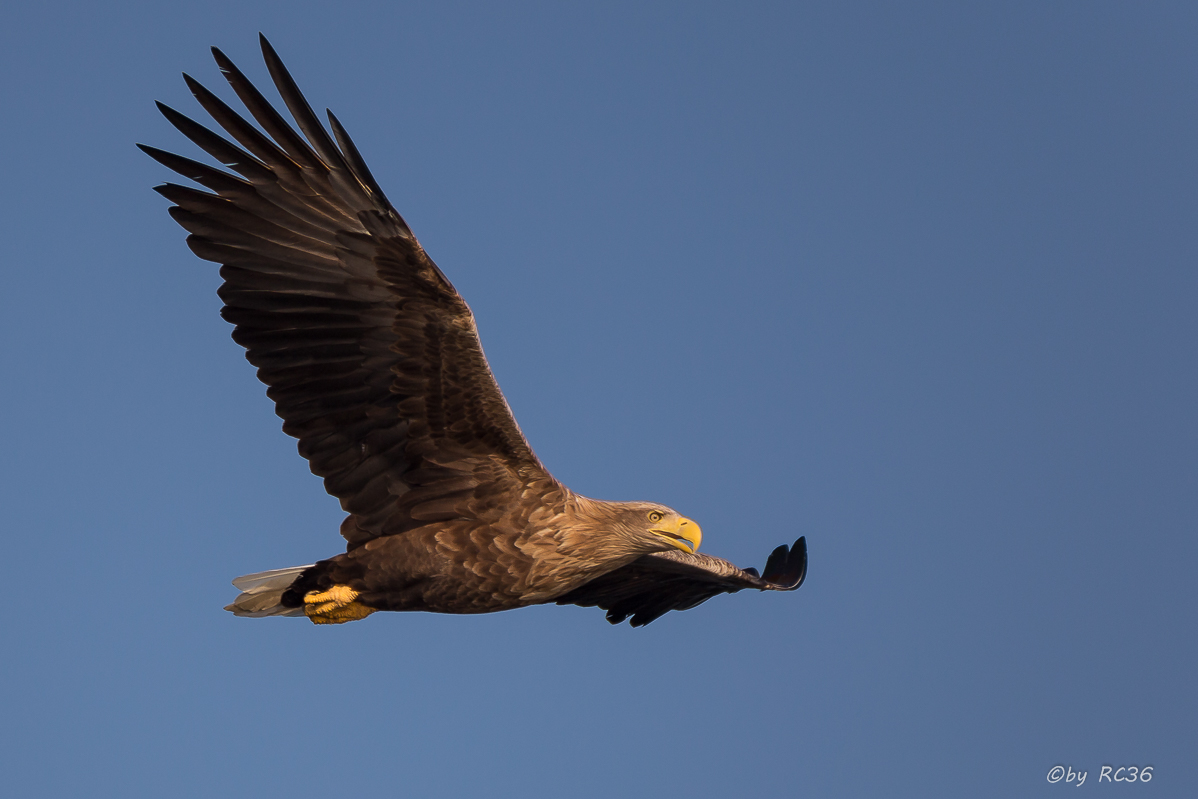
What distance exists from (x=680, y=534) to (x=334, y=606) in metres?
2.39

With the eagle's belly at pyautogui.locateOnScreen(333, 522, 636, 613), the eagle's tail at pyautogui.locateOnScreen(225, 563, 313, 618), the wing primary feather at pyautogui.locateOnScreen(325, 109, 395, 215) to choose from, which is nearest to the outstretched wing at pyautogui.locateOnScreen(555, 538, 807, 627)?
the eagle's belly at pyautogui.locateOnScreen(333, 522, 636, 613)

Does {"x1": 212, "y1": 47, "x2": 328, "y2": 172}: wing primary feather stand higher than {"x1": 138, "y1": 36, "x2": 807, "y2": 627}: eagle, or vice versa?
{"x1": 212, "y1": 47, "x2": 328, "y2": 172}: wing primary feather

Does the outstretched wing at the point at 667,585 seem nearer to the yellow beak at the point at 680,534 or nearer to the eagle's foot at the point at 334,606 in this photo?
the yellow beak at the point at 680,534

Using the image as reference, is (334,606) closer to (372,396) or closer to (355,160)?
(372,396)

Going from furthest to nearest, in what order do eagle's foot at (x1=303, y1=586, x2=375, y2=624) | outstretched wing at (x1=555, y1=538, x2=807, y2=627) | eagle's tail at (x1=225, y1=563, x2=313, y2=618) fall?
outstretched wing at (x1=555, y1=538, x2=807, y2=627) < eagle's tail at (x1=225, y1=563, x2=313, y2=618) < eagle's foot at (x1=303, y1=586, x2=375, y2=624)

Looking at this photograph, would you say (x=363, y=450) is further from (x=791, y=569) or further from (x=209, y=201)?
(x=791, y=569)

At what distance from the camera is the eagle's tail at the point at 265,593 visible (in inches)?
335

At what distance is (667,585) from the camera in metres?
11.0

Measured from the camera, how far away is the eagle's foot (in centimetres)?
826

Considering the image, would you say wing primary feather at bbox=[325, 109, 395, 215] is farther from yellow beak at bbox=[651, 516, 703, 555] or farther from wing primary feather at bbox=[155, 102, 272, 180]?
yellow beak at bbox=[651, 516, 703, 555]

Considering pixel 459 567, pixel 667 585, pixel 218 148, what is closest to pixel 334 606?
pixel 459 567

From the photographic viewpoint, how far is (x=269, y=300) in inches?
316

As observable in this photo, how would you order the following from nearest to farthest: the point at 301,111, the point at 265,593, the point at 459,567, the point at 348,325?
the point at 301,111 → the point at 348,325 → the point at 459,567 → the point at 265,593

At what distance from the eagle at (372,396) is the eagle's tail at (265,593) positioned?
0.04ft
